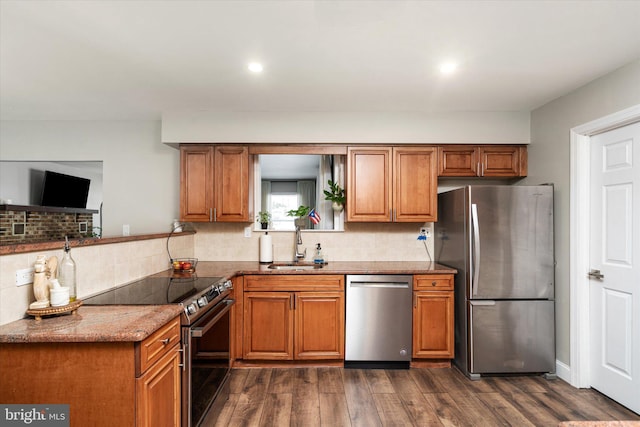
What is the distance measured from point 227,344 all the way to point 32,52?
240cm

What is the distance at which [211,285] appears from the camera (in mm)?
2441

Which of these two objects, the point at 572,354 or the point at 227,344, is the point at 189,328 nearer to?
the point at 227,344

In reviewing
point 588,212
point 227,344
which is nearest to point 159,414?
point 227,344

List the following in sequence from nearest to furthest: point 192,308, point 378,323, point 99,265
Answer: point 192,308 → point 99,265 → point 378,323

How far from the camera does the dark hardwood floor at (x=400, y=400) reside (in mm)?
2365

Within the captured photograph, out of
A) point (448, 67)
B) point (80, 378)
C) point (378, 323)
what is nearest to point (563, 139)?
point (448, 67)

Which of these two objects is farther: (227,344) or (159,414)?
(227,344)

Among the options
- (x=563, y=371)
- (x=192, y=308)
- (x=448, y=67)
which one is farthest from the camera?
(x=563, y=371)

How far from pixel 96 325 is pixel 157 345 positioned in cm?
27

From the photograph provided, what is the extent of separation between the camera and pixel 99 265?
2186 mm

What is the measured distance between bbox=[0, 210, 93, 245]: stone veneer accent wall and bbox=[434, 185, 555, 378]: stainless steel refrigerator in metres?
4.47

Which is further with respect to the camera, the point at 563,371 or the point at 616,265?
the point at 563,371

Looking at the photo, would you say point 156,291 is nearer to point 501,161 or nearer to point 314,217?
point 314,217

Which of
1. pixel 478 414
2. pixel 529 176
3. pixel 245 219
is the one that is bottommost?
pixel 478 414
